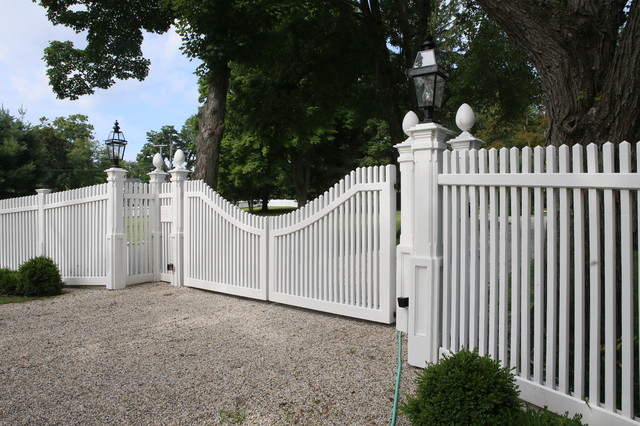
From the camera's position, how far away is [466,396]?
2635mm

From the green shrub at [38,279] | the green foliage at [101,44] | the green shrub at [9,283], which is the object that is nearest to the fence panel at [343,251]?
the green shrub at [38,279]

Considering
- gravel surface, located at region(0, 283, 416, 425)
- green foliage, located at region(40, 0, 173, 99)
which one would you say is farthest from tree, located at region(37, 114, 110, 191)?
gravel surface, located at region(0, 283, 416, 425)

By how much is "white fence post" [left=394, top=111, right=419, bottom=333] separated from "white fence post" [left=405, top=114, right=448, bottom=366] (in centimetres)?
65

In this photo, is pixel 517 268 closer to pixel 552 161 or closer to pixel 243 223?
pixel 552 161

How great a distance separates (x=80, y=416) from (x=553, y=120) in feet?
14.4

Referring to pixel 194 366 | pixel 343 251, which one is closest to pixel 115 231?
pixel 343 251

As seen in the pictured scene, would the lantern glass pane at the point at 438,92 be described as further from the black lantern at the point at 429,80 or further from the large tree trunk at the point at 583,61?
the large tree trunk at the point at 583,61

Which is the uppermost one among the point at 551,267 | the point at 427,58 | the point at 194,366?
the point at 427,58

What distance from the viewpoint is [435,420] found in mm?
2645

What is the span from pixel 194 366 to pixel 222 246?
10.6 feet

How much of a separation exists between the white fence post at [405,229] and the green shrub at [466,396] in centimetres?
178

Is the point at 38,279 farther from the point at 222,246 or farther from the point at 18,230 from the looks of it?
the point at 222,246

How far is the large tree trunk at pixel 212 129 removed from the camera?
9.92 m

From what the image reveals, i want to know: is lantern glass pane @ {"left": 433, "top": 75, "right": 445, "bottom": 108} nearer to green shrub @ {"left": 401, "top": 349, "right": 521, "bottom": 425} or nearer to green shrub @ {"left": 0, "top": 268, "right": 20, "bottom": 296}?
green shrub @ {"left": 401, "top": 349, "right": 521, "bottom": 425}
